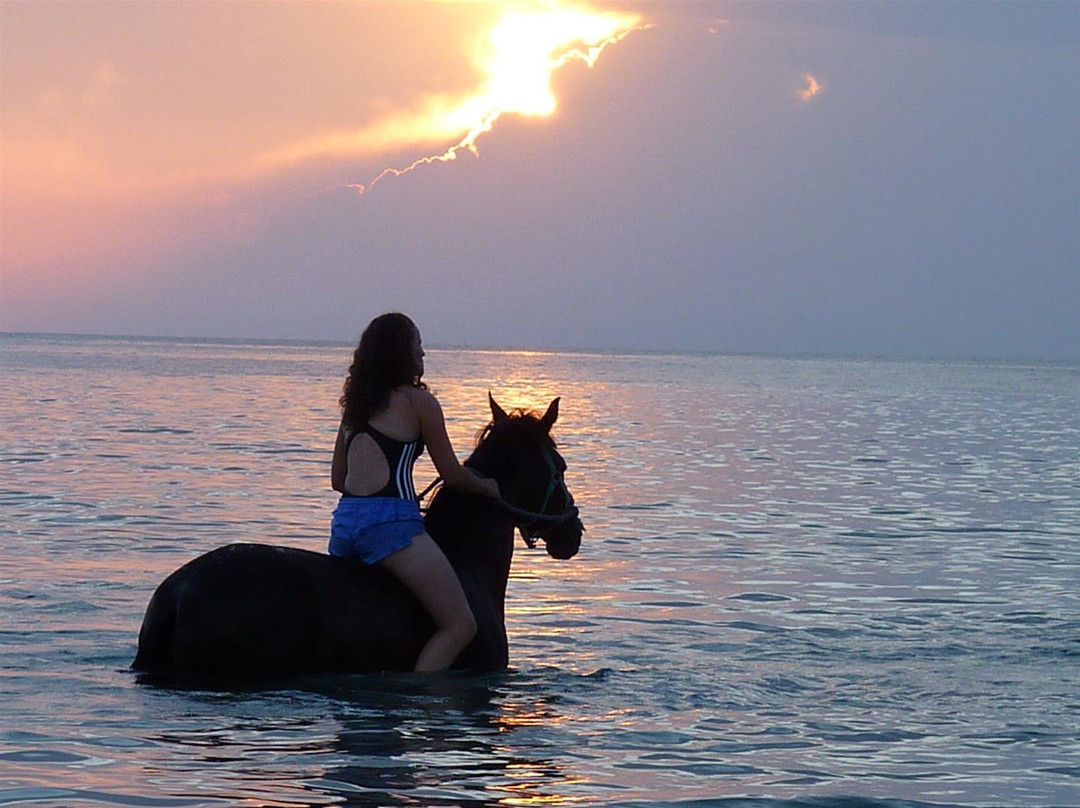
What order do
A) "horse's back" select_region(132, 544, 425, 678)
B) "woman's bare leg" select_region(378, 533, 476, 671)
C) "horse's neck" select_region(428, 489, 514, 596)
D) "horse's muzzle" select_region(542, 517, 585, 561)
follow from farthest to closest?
"horse's muzzle" select_region(542, 517, 585, 561), "horse's neck" select_region(428, 489, 514, 596), "woman's bare leg" select_region(378, 533, 476, 671), "horse's back" select_region(132, 544, 425, 678)

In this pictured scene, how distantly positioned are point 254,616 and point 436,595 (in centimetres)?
98

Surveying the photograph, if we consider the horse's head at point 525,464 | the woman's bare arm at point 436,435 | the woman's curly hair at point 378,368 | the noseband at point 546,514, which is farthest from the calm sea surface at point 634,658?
the woman's curly hair at point 378,368

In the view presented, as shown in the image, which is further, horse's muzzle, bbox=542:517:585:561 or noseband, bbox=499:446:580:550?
horse's muzzle, bbox=542:517:585:561

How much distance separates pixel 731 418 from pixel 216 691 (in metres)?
35.5

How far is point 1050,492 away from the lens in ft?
72.2

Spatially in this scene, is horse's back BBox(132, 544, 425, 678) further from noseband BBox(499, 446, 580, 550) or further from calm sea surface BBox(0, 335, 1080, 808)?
noseband BBox(499, 446, 580, 550)

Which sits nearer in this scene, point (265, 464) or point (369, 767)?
point (369, 767)

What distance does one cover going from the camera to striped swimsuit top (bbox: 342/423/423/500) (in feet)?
26.5

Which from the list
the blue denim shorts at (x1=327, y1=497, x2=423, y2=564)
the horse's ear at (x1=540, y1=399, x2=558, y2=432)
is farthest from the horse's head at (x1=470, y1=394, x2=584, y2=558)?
the blue denim shorts at (x1=327, y1=497, x2=423, y2=564)

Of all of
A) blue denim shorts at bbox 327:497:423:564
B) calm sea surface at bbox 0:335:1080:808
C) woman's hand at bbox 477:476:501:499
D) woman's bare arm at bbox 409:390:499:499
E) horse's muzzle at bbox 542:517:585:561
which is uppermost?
woman's bare arm at bbox 409:390:499:499

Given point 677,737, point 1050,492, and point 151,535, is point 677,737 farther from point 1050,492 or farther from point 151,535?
point 1050,492

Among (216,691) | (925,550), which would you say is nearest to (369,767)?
(216,691)

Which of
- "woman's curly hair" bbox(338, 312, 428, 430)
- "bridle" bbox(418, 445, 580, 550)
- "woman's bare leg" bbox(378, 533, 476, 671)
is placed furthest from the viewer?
"bridle" bbox(418, 445, 580, 550)

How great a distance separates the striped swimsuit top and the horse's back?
18.6 inches
